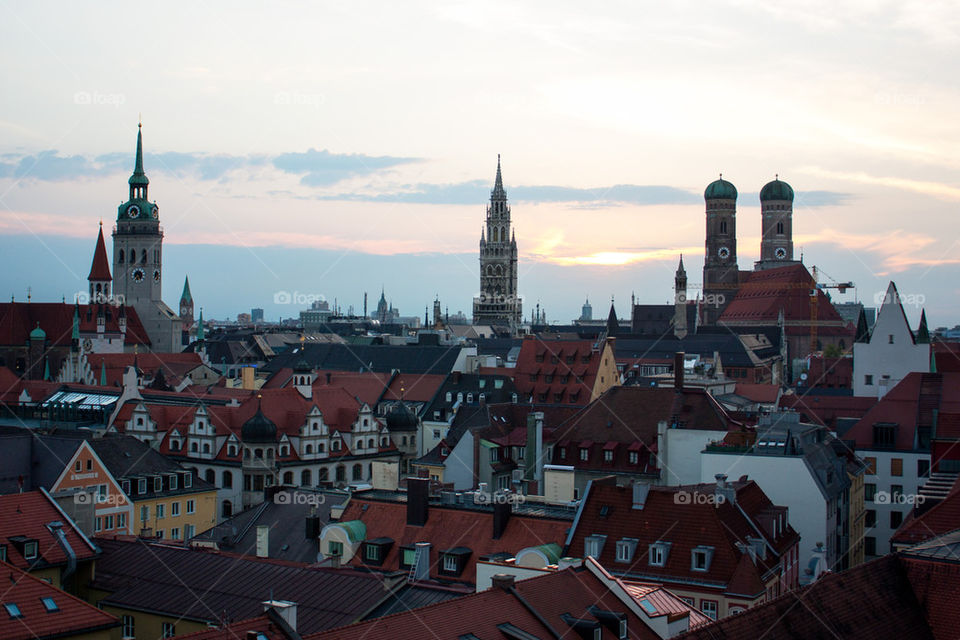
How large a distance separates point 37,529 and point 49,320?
394 feet

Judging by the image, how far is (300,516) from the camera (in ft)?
169

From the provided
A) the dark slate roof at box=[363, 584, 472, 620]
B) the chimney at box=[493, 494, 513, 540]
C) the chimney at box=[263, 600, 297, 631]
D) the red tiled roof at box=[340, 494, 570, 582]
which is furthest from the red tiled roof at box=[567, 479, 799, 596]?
the chimney at box=[263, 600, 297, 631]

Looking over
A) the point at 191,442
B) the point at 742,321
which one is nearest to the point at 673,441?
the point at 191,442

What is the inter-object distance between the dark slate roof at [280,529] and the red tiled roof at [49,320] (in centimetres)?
10384

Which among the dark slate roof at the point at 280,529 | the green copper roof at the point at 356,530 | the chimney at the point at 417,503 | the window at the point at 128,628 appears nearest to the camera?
the window at the point at 128,628

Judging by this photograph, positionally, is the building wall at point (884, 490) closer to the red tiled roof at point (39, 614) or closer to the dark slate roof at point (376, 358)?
the red tiled roof at point (39, 614)

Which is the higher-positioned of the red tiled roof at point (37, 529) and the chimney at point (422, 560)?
the red tiled roof at point (37, 529)

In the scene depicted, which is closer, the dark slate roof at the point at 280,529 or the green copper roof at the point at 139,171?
the dark slate roof at the point at 280,529

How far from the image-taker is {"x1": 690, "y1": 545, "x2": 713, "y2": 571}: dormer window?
1650 inches

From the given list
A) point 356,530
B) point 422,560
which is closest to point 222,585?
point 422,560

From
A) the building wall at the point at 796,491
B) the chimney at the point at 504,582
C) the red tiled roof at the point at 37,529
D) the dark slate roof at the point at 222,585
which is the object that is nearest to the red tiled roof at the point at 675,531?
the building wall at the point at 796,491

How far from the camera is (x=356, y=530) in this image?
151 ft

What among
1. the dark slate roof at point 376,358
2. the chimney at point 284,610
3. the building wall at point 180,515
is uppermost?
the dark slate roof at point 376,358

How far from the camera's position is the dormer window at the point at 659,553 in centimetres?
4253
